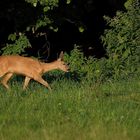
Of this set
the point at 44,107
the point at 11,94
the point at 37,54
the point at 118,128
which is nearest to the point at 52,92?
the point at 11,94

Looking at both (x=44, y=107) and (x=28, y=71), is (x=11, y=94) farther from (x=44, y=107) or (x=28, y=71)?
(x=28, y=71)

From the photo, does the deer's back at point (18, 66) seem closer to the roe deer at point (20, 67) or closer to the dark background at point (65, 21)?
the roe deer at point (20, 67)

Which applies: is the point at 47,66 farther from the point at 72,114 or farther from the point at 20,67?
the point at 72,114

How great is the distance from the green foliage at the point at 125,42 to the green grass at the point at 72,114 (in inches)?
141

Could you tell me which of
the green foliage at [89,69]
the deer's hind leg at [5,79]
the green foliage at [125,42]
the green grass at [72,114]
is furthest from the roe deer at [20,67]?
the green grass at [72,114]

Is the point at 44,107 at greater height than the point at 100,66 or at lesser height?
lesser

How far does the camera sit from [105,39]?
1709cm

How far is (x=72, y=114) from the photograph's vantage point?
391 inches

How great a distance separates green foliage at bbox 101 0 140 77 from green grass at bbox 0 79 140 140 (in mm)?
3593

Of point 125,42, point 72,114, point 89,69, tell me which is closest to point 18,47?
point 89,69

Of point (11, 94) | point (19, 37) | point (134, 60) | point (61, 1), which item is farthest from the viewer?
point (19, 37)

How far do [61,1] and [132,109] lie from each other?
411 inches

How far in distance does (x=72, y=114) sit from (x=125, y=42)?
7047mm

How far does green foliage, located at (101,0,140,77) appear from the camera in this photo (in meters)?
16.4
